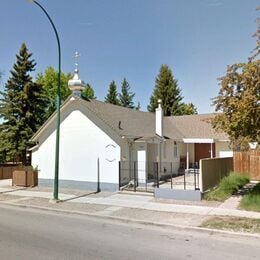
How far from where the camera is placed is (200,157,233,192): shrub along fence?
1511 cm

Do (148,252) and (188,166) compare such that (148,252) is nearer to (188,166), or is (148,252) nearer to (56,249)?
(56,249)

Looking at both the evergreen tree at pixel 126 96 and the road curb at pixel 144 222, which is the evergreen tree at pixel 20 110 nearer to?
the road curb at pixel 144 222

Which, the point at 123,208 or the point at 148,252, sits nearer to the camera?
the point at 148,252

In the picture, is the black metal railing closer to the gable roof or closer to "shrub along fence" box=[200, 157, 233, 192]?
"shrub along fence" box=[200, 157, 233, 192]

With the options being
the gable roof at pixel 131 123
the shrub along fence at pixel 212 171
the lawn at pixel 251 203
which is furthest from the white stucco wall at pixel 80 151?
the lawn at pixel 251 203

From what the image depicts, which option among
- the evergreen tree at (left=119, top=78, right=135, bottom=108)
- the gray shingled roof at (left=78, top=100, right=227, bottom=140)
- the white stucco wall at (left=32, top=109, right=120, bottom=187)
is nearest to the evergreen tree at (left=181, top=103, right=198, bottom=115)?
the evergreen tree at (left=119, top=78, right=135, bottom=108)

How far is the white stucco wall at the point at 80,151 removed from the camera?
17922 millimetres

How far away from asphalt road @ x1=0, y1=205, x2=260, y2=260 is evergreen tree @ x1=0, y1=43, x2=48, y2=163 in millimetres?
18791

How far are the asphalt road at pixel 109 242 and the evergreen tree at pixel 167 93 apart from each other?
4266cm

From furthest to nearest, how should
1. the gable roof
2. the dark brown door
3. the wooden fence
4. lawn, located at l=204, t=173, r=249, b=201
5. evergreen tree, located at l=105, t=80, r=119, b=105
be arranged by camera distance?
evergreen tree, located at l=105, t=80, r=119, b=105 < the dark brown door < the wooden fence < the gable roof < lawn, located at l=204, t=173, r=249, b=201

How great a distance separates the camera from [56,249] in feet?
24.1

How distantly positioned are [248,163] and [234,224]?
1349 cm

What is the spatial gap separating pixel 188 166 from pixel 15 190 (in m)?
13.5

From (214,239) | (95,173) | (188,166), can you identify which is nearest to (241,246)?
(214,239)
